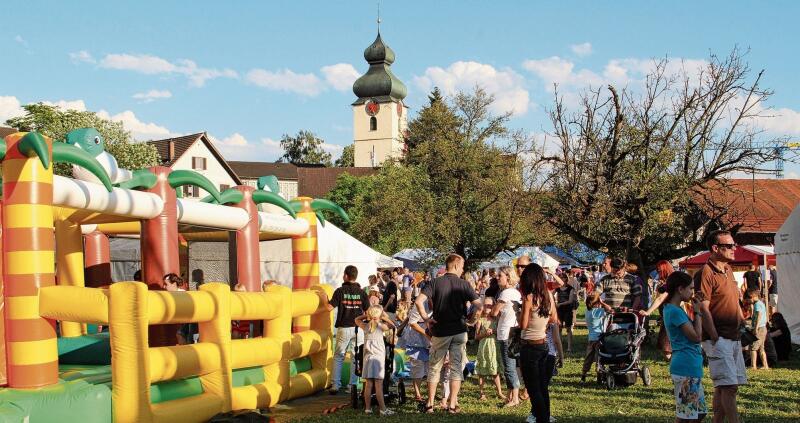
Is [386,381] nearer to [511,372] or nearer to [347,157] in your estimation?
[511,372]

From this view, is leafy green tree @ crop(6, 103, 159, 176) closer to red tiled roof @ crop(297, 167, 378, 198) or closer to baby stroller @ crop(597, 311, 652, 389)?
baby stroller @ crop(597, 311, 652, 389)

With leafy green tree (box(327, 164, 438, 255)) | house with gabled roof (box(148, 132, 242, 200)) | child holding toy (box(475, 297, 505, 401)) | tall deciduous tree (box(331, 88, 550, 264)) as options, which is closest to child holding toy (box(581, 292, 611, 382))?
child holding toy (box(475, 297, 505, 401))

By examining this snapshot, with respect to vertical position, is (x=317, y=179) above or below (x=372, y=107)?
below

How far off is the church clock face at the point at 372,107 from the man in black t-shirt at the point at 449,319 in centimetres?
7826

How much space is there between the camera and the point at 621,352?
992cm

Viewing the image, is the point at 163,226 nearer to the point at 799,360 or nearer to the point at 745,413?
the point at 745,413

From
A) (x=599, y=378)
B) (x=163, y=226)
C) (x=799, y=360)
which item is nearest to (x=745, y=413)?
(x=599, y=378)

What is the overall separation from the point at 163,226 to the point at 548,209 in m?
9.45

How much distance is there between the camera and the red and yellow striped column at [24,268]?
667 cm

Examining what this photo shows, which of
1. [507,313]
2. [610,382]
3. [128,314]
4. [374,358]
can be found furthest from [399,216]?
[128,314]

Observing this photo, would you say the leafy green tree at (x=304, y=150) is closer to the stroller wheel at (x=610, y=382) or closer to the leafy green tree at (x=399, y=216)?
the leafy green tree at (x=399, y=216)

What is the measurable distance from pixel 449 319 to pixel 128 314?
9.79 ft

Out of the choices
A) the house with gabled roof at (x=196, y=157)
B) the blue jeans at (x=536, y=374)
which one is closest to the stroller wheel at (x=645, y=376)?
the blue jeans at (x=536, y=374)

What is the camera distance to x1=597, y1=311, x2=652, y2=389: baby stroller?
9.91m
